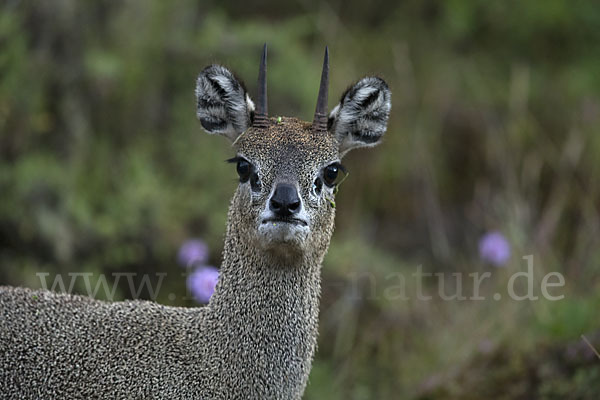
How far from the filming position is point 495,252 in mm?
7410

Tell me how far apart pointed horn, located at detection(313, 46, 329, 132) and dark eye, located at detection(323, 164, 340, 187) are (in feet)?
0.89

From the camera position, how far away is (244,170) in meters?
4.50

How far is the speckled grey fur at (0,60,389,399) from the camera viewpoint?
14.5 ft

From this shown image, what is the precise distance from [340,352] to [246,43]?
10.6 ft

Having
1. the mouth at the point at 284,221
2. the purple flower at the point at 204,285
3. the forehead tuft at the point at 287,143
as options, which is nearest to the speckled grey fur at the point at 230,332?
the forehead tuft at the point at 287,143

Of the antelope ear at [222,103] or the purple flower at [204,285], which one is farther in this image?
the purple flower at [204,285]

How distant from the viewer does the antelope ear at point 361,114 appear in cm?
493

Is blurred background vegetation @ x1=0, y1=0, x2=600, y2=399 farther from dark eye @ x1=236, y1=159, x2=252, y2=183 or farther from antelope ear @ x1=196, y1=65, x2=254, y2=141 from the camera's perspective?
dark eye @ x1=236, y1=159, x2=252, y2=183

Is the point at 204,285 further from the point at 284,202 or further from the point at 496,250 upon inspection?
the point at 496,250

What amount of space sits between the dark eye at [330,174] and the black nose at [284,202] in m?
0.43

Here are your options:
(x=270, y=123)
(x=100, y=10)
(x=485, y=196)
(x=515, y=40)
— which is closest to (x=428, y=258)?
(x=485, y=196)

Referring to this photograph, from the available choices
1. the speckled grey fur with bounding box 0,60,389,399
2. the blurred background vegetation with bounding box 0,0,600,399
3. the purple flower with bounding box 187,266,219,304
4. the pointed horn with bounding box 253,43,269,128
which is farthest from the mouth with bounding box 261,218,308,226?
the blurred background vegetation with bounding box 0,0,600,399

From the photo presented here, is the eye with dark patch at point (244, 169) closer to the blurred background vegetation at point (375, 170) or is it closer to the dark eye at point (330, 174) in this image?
the dark eye at point (330, 174)

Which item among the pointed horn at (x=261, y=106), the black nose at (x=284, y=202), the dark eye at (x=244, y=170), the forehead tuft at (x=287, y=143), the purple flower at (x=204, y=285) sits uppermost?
the pointed horn at (x=261, y=106)
